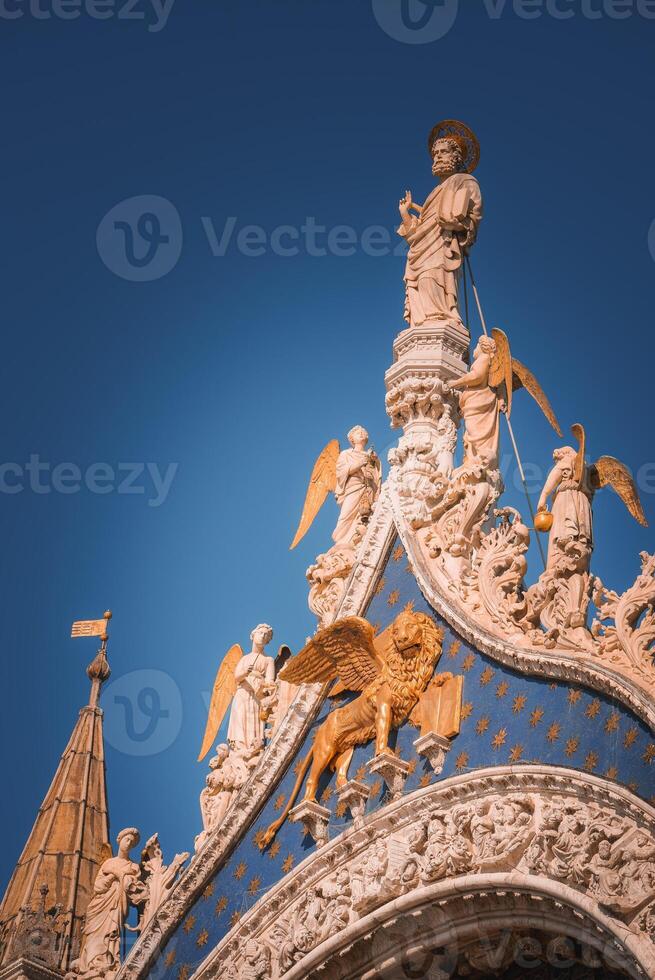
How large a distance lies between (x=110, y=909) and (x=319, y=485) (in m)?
5.80

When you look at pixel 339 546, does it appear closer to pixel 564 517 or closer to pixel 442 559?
pixel 442 559

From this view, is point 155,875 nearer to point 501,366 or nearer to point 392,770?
point 392,770

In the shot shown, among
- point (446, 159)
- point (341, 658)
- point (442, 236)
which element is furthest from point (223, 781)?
point (446, 159)

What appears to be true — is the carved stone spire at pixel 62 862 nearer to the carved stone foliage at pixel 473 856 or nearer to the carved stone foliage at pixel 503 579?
the carved stone foliage at pixel 473 856

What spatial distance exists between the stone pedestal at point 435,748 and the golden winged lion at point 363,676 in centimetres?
47

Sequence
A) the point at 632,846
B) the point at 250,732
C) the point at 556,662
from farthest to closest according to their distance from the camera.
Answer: the point at 250,732 < the point at 556,662 < the point at 632,846

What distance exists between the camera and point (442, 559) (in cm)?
2033

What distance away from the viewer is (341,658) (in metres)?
20.3

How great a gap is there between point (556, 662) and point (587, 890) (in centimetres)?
241

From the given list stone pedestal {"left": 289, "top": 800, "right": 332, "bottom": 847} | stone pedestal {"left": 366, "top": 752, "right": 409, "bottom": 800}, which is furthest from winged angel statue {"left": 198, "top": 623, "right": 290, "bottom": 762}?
stone pedestal {"left": 366, "top": 752, "right": 409, "bottom": 800}

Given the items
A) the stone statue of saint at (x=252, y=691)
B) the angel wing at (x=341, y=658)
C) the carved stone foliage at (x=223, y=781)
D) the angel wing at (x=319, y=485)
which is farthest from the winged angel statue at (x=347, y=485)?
the carved stone foliage at (x=223, y=781)

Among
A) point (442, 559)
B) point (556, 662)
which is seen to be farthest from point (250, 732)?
point (556, 662)

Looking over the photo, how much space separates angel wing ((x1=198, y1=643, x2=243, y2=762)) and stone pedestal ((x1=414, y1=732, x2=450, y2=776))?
454 cm

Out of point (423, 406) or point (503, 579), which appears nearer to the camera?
point (503, 579)
